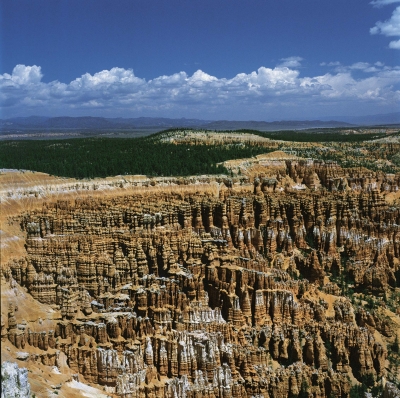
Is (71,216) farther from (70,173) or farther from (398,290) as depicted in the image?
(398,290)

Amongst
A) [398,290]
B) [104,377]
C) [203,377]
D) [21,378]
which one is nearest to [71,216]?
[104,377]

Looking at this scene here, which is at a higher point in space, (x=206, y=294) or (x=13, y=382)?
(x=13, y=382)

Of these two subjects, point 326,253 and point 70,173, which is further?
point 70,173

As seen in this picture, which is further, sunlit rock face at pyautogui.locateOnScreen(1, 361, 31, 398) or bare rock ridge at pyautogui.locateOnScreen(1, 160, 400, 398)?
bare rock ridge at pyautogui.locateOnScreen(1, 160, 400, 398)

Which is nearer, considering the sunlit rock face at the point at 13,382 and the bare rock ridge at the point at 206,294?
the sunlit rock face at the point at 13,382
